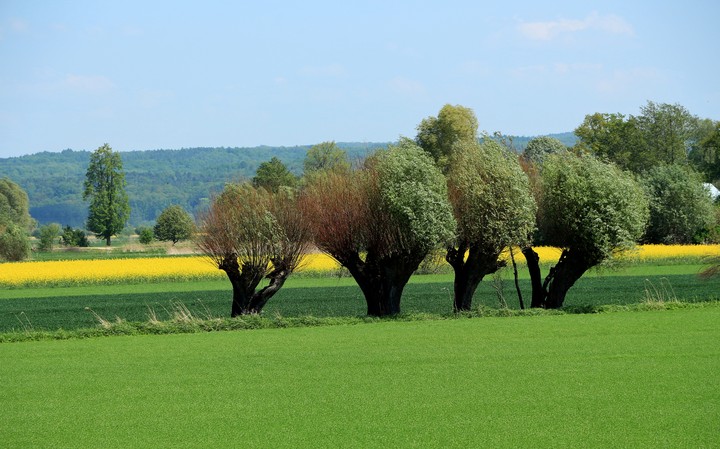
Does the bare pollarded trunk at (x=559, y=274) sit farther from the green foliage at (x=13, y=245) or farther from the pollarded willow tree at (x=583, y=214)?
the green foliage at (x=13, y=245)

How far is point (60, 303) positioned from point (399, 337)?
77.6 feet

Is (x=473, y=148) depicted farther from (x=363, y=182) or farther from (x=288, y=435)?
(x=288, y=435)

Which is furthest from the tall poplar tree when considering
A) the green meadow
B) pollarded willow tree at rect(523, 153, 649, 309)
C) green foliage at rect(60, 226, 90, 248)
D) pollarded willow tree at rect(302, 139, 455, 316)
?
pollarded willow tree at rect(523, 153, 649, 309)

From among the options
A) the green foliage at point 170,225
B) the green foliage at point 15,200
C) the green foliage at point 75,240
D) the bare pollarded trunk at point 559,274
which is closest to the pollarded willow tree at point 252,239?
the bare pollarded trunk at point 559,274

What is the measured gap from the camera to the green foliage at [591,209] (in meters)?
31.8

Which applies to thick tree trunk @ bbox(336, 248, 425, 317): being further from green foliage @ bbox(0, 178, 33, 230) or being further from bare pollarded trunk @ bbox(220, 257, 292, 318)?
green foliage @ bbox(0, 178, 33, 230)

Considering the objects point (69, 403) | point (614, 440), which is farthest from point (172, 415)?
point (614, 440)

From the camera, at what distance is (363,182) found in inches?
1251

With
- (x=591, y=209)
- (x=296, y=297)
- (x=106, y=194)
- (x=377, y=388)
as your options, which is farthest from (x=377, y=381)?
Result: (x=106, y=194)

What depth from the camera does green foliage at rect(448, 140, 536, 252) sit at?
31.2 meters

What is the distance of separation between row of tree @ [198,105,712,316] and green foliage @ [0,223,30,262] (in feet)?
181

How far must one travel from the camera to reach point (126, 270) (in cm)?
6028

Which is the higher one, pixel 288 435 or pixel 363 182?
pixel 363 182

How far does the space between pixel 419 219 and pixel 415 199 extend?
671mm
